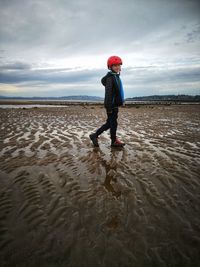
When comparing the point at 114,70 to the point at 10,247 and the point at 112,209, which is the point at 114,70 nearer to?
the point at 112,209

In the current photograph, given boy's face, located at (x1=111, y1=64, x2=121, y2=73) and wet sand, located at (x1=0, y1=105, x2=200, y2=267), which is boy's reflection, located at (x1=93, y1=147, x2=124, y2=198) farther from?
boy's face, located at (x1=111, y1=64, x2=121, y2=73)

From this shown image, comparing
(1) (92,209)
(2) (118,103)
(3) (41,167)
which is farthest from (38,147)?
(1) (92,209)

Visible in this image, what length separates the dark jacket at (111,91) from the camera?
580cm

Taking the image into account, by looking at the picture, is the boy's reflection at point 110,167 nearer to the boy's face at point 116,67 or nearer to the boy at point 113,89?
the boy at point 113,89

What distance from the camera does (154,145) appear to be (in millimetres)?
6512

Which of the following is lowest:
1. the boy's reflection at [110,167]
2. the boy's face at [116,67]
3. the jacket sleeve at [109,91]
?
the boy's reflection at [110,167]

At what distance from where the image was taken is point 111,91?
19.1ft

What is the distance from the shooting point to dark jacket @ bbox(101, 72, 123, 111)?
19.0ft

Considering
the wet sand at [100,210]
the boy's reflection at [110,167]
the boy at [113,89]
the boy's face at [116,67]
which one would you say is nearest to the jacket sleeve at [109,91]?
the boy at [113,89]

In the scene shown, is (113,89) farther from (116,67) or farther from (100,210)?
(100,210)

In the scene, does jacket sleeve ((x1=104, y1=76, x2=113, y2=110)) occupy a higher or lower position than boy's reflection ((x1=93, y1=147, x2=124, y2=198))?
higher

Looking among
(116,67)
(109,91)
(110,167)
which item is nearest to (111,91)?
(109,91)

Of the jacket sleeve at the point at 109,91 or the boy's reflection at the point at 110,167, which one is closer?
the boy's reflection at the point at 110,167

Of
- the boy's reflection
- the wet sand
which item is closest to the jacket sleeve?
the boy's reflection
